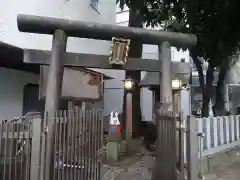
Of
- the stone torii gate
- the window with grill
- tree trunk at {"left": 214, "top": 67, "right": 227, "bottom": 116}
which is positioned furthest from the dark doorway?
tree trunk at {"left": 214, "top": 67, "right": 227, "bottom": 116}

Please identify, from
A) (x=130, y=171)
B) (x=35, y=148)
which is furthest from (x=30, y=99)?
(x=35, y=148)

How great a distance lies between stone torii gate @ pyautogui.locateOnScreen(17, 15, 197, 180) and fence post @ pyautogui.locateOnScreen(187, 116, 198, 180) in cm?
141

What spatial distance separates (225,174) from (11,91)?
736 cm

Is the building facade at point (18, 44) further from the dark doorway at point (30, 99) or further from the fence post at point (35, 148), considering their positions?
the fence post at point (35, 148)

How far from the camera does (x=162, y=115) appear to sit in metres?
6.27

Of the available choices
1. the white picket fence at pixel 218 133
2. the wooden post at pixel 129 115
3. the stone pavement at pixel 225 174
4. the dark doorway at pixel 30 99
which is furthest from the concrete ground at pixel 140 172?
the dark doorway at pixel 30 99

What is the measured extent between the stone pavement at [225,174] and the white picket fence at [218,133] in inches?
21.7

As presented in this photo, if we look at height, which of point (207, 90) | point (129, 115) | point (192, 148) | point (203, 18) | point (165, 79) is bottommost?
point (192, 148)

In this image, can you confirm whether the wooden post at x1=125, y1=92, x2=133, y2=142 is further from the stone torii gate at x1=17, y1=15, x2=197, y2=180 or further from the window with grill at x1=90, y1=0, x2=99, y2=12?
the stone torii gate at x1=17, y1=15, x2=197, y2=180

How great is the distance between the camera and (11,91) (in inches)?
→ 385

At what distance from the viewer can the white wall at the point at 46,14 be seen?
869 cm

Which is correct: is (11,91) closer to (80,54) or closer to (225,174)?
(80,54)

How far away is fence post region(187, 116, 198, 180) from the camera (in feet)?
18.1

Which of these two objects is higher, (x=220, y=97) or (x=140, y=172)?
(x=220, y=97)
